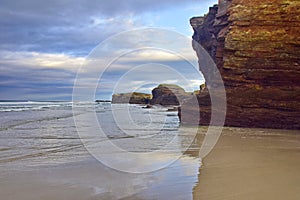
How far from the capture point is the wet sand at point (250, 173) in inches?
181

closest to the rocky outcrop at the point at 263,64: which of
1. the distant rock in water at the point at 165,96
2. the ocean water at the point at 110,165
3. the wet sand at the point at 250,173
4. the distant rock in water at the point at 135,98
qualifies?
the wet sand at the point at 250,173

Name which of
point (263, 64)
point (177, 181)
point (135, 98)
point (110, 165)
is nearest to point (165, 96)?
point (135, 98)

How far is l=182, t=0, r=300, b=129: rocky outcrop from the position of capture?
1351cm

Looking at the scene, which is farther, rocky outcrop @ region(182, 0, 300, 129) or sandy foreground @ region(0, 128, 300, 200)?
rocky outcrop @ region(182, 0, 300, 129)

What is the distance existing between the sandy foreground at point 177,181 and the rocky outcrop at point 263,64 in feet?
23.9

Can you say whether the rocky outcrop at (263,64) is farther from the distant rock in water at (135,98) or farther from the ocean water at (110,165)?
the distant rock in water at (135,98)

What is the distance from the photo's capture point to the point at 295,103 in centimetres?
1384

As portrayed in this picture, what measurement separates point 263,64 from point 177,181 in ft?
33.4

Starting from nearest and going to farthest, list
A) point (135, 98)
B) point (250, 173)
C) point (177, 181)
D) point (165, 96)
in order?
point (177, 181)
point (250, 173)
point (165, 96)
point (135, 98)

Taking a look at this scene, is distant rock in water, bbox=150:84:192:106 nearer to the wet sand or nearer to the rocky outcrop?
the rocky outcrop

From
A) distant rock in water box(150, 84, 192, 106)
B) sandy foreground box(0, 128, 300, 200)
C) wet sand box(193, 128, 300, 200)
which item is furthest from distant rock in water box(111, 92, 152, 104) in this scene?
sandy foreground box(0, 128, 300, 200)

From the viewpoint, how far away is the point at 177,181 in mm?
5305

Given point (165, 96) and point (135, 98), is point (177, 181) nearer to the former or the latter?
point (165, 96)

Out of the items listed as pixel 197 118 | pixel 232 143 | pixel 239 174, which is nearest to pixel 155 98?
pixel 197 118
